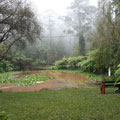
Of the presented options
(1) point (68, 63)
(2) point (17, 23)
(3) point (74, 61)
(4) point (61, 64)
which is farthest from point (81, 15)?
(2) point (17, 23)

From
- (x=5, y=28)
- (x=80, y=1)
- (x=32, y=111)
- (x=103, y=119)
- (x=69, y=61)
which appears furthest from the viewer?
(x=80, y=1)

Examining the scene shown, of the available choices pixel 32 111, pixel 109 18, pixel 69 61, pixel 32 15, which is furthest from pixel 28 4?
pixel 69 61

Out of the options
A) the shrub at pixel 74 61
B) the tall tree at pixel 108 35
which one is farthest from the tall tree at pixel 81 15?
the tall tree at pixel 108 35

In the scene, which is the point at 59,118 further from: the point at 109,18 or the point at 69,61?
the point at 69,61

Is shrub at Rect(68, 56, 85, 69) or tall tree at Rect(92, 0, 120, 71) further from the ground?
tall tree at Rect(92, 0, 120, 71)

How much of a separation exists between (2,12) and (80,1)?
32.8m

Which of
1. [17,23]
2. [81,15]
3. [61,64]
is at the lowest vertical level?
[61,64]

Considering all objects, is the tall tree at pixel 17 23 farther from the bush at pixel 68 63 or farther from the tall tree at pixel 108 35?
the bush at pixel 68 63

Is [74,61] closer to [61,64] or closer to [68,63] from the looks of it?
[68,63]

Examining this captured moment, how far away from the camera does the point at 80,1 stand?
127 ft

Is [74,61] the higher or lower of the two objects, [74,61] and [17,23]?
the lower

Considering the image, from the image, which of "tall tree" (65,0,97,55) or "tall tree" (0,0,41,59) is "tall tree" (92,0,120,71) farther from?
"tall tree" (65,0,97,55)

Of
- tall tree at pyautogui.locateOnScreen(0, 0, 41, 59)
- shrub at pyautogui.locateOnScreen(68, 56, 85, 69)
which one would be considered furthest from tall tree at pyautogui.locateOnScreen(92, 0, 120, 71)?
shrub at pyautogui.locateOnScreen(68, 56, 85, 69)

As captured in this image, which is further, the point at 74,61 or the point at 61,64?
the point at 61,64
